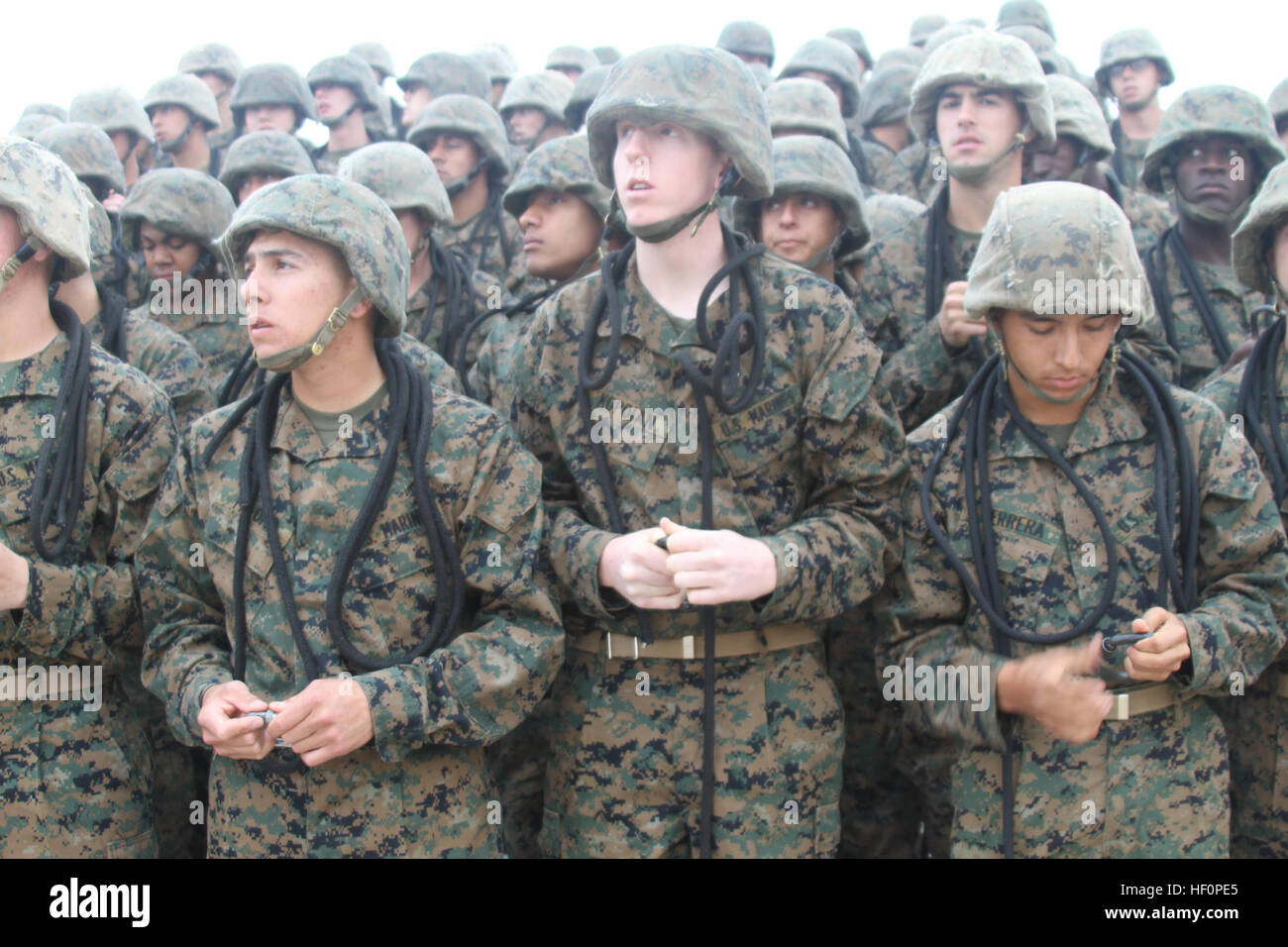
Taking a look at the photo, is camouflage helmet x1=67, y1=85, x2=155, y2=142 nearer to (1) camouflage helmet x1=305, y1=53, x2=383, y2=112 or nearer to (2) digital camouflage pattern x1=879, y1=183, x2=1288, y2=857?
(1) camouflage helmet x1=305, y1=53, x2=383, y2=112

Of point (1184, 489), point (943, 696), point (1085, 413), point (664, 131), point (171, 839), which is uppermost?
point (664, 131)

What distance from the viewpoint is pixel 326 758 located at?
3.06 metres

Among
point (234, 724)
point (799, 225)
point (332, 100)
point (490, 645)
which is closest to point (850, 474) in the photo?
point (490, 645)

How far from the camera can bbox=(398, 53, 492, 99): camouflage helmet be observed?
1089 cm

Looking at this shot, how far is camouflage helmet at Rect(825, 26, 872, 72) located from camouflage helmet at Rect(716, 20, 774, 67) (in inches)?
65.7

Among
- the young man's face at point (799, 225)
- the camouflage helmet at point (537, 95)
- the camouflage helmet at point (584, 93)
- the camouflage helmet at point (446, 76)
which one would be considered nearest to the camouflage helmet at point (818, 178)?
the young man's face at point (799, 225)

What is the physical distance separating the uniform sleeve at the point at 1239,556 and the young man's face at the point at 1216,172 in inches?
113

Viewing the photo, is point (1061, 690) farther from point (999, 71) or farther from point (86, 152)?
point (86, 152)

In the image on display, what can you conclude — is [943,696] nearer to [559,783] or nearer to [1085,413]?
[1085,413]

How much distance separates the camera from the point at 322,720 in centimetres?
302
